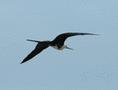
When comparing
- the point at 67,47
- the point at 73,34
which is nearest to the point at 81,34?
the point at 73,34

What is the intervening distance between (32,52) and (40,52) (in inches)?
31.5

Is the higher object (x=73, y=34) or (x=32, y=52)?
(x=73, y=34)

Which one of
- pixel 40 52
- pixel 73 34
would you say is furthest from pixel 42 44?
pixel 73 34

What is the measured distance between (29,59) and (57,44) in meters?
2.78

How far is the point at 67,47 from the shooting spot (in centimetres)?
3409

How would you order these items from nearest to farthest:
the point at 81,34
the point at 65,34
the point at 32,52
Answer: the point at 81,34, the point at 65,34, the point at 32,52

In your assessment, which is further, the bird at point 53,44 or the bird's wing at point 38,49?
the bird's wing at point 38,49

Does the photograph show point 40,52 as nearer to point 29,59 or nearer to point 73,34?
point 29,59

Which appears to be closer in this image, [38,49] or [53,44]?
[53,44]

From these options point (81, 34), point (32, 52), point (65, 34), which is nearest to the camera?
point (81, 34)

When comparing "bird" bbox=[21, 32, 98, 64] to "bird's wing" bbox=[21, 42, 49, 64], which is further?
"bird's wing" bbox=[21, 42, 49, 64]

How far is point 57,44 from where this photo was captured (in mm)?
33938

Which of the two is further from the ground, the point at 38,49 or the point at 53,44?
the point at 53,44

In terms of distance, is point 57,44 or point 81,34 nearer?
point 81,34
